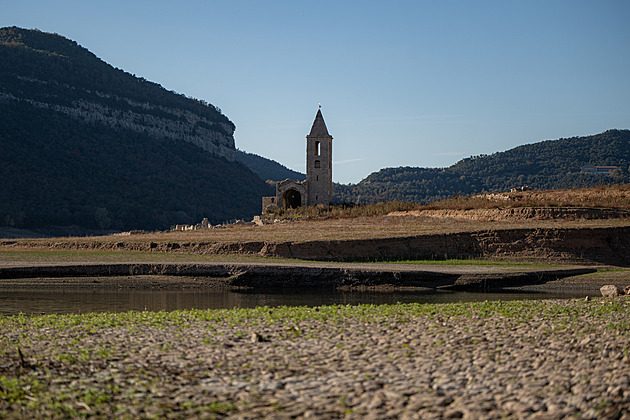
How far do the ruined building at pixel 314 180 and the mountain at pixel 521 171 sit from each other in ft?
94.9

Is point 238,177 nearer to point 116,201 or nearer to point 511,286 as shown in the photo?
point 116,201

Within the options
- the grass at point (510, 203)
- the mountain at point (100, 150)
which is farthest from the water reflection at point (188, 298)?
the mountain at point (100, 150)

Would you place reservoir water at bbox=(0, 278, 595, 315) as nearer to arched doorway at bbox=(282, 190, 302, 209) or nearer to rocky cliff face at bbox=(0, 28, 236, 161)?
arched doorway at bbox=(282, 190, 302, 209)

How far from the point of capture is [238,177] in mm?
97938

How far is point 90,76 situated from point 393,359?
101 metres

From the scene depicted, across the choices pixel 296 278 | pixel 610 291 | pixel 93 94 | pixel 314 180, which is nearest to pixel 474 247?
pixel 296 278

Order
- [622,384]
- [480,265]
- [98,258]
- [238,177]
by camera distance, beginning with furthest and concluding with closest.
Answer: [238,177] → [98,258] → [480,265] → [622,384]

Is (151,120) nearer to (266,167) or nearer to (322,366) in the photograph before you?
(266,167)

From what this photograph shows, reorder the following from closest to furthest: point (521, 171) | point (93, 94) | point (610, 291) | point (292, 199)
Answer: point (610, 291) → point (292, 199) → point (521, 171) → point (93, 94)

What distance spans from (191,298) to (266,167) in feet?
436

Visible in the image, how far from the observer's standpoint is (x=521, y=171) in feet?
305

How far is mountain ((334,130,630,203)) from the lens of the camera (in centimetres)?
8519

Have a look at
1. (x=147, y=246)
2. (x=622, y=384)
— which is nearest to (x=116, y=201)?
(x=147, y=246)

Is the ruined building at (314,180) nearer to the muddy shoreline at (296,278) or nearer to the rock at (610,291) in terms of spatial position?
the muddy shoreline at (296,278)
